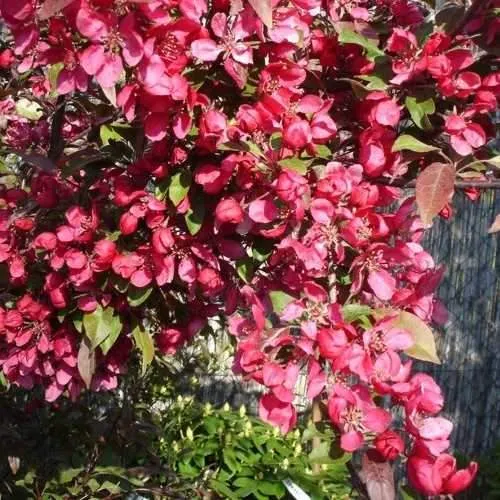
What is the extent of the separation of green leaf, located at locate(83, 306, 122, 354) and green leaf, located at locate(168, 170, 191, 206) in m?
0.23

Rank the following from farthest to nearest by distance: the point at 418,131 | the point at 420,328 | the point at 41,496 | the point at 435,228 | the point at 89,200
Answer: the point at 435,228 → the point at 41,496 → the point at 89,200 → the point at 418,131 → the point at 420,328

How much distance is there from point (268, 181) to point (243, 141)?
53mm

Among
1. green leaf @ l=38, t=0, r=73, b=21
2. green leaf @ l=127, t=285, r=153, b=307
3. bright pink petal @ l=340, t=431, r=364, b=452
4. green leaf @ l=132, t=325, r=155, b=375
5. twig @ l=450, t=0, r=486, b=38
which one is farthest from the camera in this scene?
green leaf @ l=132, t=325, r=155, b=375

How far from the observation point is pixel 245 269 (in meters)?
1.24

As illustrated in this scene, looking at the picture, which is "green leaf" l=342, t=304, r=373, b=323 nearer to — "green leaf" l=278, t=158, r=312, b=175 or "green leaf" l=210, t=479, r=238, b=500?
"green leaf" l=278, t=158, r=312, b=175

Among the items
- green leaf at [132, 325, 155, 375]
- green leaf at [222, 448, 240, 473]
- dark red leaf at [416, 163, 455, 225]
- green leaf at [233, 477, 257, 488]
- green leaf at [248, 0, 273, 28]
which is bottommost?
Result: green leaf at [222, 448, 240, 473]

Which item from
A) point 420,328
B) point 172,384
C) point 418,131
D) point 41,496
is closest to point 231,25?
point 418,131

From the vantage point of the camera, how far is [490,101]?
3.84ft

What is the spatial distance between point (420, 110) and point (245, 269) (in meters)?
0.29

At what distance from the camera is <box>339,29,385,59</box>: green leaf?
119cm

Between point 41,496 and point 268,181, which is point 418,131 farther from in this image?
point 41,496

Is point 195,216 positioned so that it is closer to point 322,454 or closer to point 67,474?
point 322,454

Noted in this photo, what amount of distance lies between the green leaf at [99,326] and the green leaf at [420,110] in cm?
50

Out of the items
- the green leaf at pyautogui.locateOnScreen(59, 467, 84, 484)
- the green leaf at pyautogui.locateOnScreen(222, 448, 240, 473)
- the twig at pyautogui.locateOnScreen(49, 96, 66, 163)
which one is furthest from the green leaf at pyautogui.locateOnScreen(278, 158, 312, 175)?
the green leaf at pyautogui.locateOnScreen(222, 448, 240, 473)
